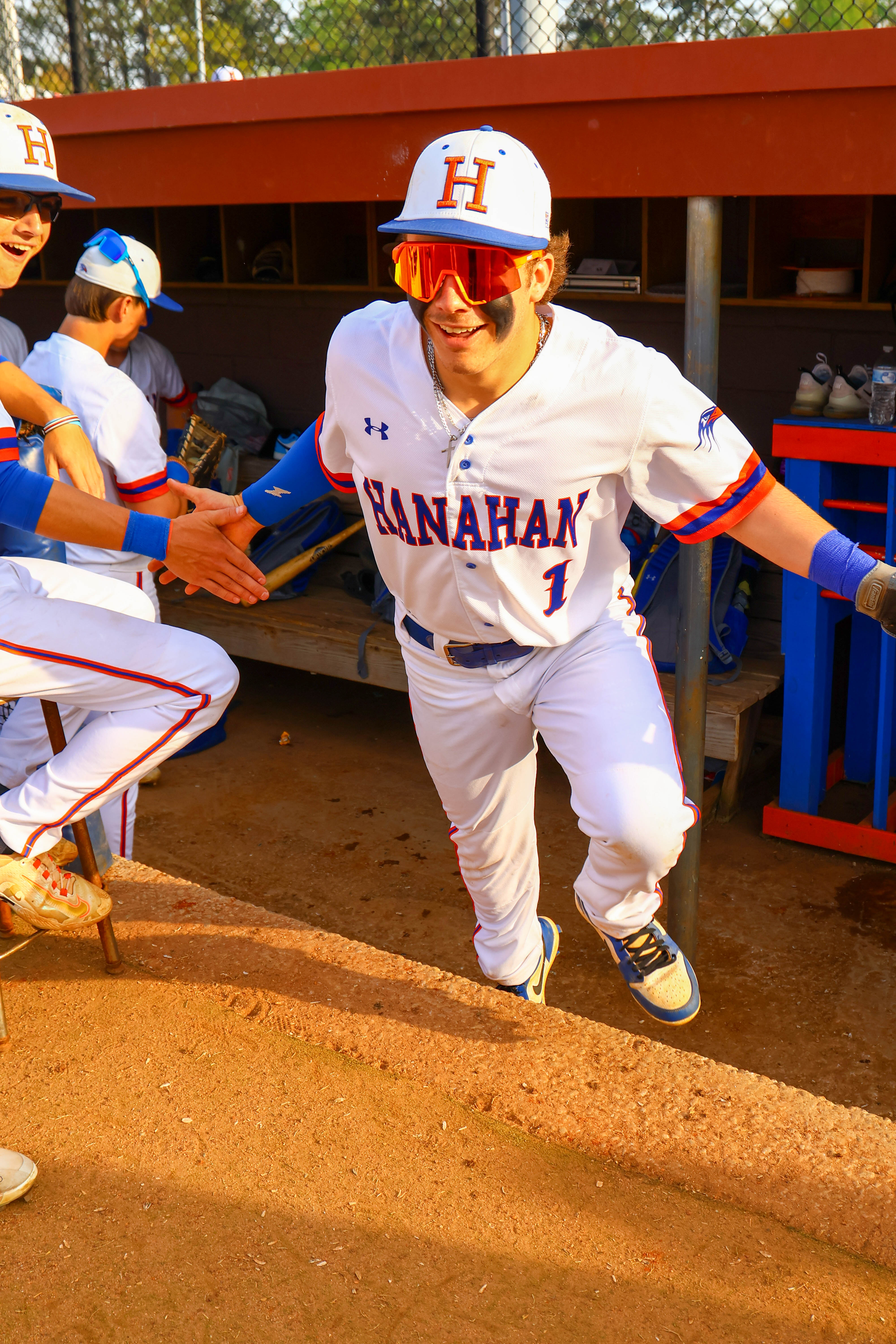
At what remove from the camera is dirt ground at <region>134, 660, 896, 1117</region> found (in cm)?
347

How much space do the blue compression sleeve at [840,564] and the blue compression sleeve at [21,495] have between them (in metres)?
1.54

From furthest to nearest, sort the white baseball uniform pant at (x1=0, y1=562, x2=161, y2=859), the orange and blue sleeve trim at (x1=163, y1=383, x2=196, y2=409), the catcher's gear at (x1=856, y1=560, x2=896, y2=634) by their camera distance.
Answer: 1. the orange and blue sleeve trim at (x1=163, y1=383, x2=196, y2=409)
2. the white baseball uniform pant at (x1=0, y1=562, x2=161, y2=859)
3. the catcher's gear at (x1=856, y1=560, x2=896, y2=634)

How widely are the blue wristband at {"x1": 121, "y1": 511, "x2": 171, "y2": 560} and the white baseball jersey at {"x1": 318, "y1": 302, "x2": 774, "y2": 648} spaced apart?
18.7 inches

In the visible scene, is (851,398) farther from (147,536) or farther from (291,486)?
(147,536)

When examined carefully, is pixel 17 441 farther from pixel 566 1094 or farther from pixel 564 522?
pixel 566 1094

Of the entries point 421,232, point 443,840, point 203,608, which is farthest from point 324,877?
point 421,232

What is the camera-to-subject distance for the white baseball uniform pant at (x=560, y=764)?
2180 mm

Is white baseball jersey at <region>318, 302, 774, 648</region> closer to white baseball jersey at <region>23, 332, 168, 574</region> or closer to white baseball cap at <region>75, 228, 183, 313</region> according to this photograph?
white baseball jersey at <region>23, 332, 168, 574</region>

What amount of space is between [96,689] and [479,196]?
4.14 ft

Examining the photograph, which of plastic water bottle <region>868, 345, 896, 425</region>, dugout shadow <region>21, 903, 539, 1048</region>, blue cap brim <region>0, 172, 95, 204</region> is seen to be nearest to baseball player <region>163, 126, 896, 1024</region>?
dugout shadow <region>21, 903, 539, 1048</region>

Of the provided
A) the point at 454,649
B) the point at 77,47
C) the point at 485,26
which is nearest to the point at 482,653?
the point at 454,649

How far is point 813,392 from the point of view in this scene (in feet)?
13.2

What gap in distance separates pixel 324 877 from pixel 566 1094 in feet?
7.40

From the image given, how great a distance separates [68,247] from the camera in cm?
773
